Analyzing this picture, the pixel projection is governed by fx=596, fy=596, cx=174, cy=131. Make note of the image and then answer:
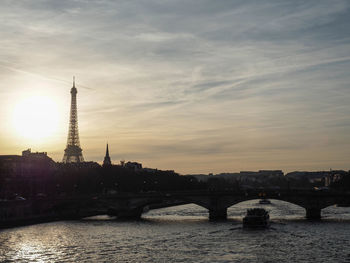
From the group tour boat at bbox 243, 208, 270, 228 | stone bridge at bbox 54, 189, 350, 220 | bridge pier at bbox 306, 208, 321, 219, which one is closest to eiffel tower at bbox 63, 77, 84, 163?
stone bridge at bbox 54, 189, 350, 220

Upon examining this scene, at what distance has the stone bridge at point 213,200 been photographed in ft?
268

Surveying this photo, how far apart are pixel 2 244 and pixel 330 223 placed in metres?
39.9

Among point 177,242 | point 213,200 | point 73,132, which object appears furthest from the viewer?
point 73,132

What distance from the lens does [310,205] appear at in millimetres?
81625

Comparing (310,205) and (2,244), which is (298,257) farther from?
(310,205)

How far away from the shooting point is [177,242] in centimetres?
5584

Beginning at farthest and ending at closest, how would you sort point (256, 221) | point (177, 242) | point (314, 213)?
1. point (314, 213)
2. point (256, 221)
3. point (177, 242)

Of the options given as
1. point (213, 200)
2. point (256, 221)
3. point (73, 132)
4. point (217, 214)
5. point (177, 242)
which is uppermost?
point (73, 132)

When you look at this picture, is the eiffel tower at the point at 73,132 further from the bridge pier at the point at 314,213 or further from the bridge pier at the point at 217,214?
the bridge pier at the point at 314,213

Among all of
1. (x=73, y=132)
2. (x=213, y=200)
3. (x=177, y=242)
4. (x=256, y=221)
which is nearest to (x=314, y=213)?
(x=213, y=200)

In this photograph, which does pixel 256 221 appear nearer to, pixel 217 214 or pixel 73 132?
pixel 217 214

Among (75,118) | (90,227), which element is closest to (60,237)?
(90,227)

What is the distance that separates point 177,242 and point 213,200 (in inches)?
1159

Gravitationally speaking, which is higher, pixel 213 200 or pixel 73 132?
pixel 73 132
